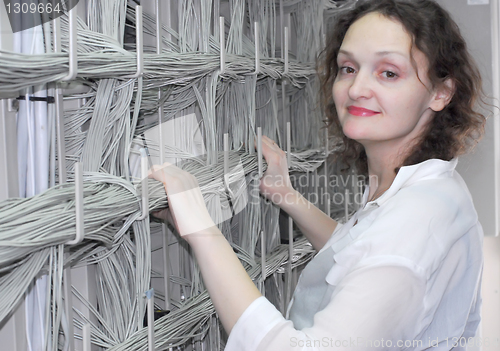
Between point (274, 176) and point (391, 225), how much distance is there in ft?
1.81

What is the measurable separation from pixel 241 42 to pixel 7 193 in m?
0.61

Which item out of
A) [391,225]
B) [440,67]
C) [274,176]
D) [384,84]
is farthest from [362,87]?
[274,176]

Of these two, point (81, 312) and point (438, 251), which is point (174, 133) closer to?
point (81, 312)

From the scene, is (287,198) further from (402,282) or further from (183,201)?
(402,282)

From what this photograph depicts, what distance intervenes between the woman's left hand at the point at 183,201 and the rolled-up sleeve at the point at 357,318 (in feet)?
0.66

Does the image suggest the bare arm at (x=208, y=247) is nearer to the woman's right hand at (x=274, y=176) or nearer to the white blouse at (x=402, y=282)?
the white blouse at (x=402, y=282)

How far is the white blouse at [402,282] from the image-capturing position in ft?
2.13

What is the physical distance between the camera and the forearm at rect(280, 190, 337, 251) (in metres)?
1.27

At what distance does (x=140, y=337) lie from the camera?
0.84 meters

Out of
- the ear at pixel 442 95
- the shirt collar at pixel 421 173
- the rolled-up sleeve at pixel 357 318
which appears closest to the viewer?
the rolled-up sleeve at pixel 357 318

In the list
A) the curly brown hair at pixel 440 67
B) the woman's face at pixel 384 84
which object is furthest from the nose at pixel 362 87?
the curly brown hair at pixel 440 67

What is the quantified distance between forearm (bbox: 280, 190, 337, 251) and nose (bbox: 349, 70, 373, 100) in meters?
0.44

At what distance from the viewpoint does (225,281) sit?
74 centimetres

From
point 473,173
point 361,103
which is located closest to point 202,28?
point 361,103
